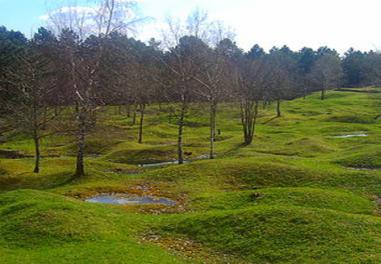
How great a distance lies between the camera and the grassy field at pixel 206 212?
2152cm

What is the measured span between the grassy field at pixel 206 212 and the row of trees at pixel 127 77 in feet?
22.0

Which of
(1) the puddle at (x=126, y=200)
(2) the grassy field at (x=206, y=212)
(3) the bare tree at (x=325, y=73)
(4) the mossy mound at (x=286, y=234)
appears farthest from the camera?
(3) the bare tree at (x=325, y=73)

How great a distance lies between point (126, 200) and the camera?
3391cm

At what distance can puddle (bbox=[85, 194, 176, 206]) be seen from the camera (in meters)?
33.0

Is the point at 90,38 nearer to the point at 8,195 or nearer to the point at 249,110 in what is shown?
the point at 8,195

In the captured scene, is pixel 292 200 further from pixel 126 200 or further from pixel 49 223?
pixel 49 223

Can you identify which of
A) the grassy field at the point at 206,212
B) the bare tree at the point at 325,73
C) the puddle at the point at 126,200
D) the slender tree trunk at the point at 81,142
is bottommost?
the puddle at the point at 126,200

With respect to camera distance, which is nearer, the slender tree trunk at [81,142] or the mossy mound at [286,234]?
the mossy mound at [286,234]

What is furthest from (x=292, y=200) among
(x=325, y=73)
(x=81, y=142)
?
(x=325, y=73)

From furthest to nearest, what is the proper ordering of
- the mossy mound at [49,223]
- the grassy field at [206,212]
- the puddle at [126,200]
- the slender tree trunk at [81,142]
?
the slender tree trunk at [81,142] < the puddle at [126,200] < the mossy mound at [49,223] < the grassy field at [206,212]

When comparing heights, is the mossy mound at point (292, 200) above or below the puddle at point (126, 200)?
above

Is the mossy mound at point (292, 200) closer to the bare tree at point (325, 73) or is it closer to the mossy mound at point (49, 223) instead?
the mossy mound at point (49, 223)

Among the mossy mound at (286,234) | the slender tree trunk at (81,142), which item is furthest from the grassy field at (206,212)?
the slender tree trunk at (81,142)

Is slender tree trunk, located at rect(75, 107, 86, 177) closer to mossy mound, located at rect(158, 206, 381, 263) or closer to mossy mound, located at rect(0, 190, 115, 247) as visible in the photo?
mossy mound, located at rect(0, 190, 115, 247)
